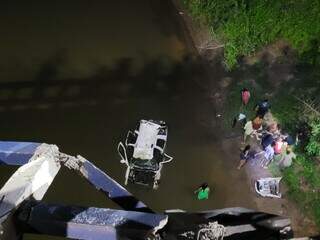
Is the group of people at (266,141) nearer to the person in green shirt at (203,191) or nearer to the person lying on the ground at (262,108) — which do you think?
the person lying on the ground at (262,108)

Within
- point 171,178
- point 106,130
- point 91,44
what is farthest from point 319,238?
point 91,44

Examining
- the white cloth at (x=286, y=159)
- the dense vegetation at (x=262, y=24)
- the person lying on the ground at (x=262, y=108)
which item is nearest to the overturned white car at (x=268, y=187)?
the white cloth at (x=286, y=159)

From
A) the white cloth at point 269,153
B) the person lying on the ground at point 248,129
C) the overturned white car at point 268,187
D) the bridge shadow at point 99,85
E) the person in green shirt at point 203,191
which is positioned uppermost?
the bridge shadow at point 99,85

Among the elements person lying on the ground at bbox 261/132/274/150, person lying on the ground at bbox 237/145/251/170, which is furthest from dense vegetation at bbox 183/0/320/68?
person lying on the ground at bbox 237/145/251/170

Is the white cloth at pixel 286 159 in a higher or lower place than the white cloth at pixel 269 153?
lower

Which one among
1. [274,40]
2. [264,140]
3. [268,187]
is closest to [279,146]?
[264,140]
